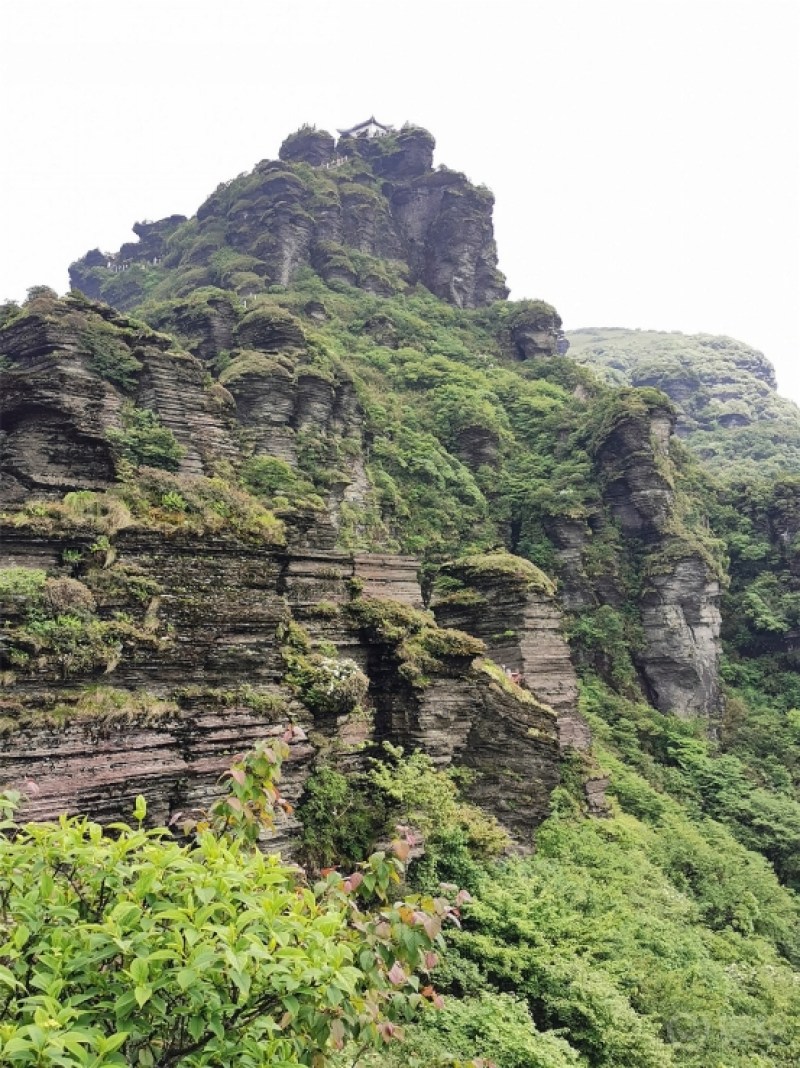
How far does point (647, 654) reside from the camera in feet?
112

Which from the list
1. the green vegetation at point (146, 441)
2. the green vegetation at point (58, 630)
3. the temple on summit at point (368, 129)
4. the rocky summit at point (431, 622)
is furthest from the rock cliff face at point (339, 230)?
the green vegetation at point (58, 630)

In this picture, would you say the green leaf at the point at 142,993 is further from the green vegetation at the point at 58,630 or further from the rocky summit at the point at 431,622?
the green vegetation at the point at 58,630

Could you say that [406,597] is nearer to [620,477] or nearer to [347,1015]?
[347,1015]

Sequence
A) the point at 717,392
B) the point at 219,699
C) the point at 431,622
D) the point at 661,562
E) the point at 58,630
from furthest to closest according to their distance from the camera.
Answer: the point at 717,392 → the point at 661,562 → the point at 431,622 → the point at 219,699 → the point at 58,630

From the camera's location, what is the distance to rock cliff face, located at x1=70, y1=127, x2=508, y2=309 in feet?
200

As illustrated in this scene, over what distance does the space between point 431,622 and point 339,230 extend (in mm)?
58661

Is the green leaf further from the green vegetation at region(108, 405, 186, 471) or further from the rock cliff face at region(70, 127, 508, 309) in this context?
the rock cliff face at region(70, 127, 508, 309)

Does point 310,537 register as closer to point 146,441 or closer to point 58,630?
point 58,630

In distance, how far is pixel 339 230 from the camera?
6612 centimetres

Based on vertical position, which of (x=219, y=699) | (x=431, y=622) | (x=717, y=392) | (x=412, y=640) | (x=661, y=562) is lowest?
(x=219, y=699)

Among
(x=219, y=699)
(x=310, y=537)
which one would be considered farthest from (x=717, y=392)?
(x=219, y=699)

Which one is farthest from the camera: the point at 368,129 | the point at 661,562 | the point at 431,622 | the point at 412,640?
the point at 368,129

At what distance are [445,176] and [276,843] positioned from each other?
→ 75.8 metres

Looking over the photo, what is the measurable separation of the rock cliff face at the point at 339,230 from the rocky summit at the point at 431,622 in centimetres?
254
